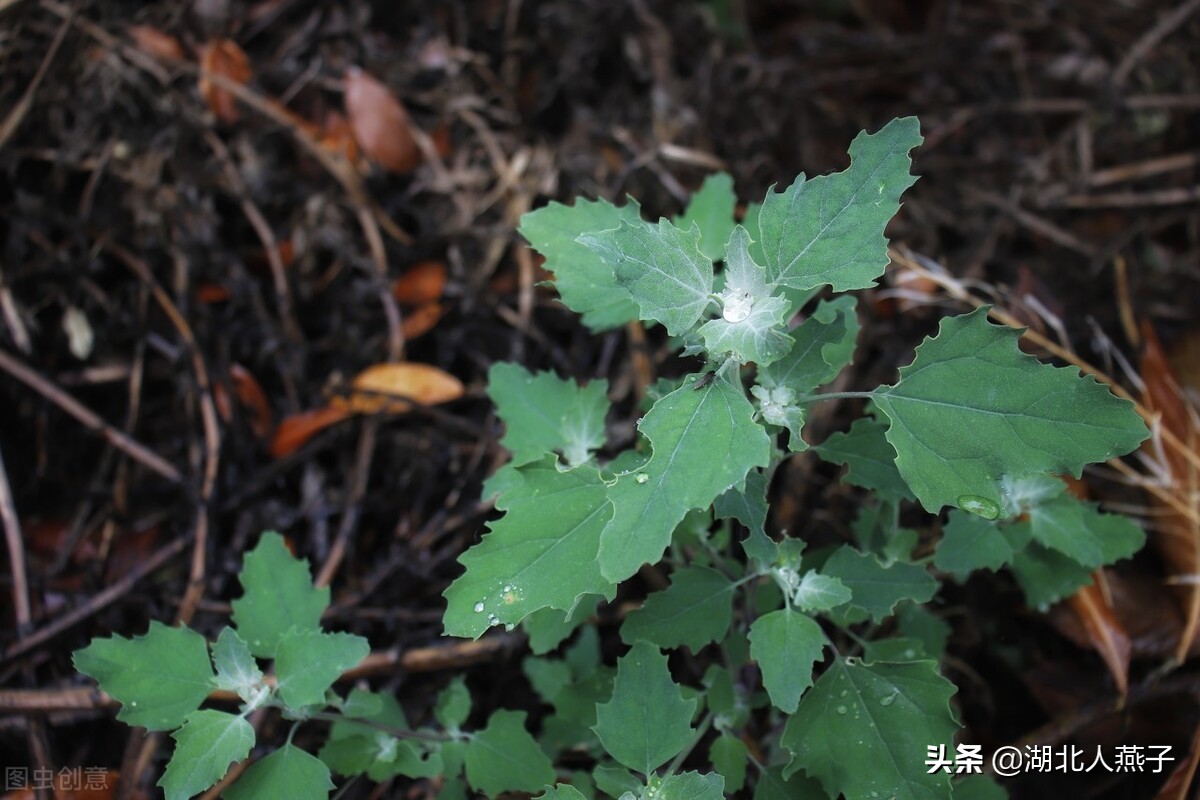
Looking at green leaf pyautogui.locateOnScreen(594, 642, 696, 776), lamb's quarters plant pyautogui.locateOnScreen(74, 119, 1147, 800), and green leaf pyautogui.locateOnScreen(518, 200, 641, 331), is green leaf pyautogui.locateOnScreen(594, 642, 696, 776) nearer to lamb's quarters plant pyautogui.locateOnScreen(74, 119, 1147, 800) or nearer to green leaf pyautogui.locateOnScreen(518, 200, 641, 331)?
lamb's quarters plant pyautogui.locateOnScreen(74, 119, 1147, 800)

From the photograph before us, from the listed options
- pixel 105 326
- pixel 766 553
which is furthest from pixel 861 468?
pixel 105 326

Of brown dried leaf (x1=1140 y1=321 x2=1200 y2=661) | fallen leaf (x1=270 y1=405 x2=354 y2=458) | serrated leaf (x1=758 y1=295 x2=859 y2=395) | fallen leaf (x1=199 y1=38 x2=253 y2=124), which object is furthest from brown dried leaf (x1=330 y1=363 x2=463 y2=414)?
brown dried leaf (x1=1140 y1=321 x2=1200 y2=661)

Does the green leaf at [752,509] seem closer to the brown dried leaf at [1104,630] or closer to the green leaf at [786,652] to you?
the green leaf at [786,652]

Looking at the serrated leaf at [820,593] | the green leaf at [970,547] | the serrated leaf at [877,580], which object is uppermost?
the serrated leaf at [820,593]

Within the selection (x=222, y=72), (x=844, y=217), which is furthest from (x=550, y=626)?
(x=222, y=72)

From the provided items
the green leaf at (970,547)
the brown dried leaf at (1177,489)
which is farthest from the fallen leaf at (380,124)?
the brown dried leaf at (1177,489)
